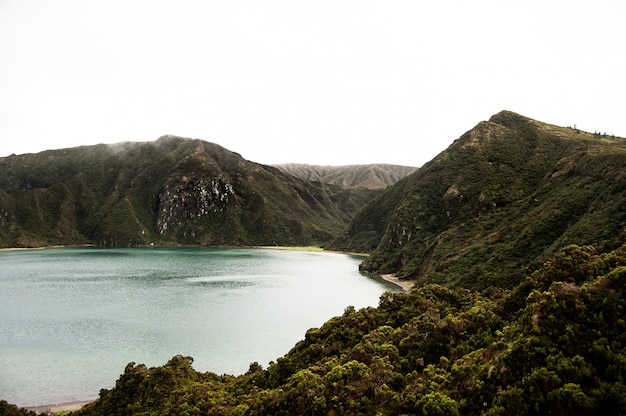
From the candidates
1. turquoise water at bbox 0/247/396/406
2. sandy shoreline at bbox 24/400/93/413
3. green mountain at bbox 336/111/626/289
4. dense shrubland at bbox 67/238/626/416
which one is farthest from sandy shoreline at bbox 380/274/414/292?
sandy shoreline at bbox 24/400/93/413

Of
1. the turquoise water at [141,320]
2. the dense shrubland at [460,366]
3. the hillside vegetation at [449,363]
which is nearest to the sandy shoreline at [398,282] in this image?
the turquoise water at [141,320]

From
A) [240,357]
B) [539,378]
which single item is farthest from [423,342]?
[240,357]

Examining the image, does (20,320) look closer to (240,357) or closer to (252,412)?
(240,357)

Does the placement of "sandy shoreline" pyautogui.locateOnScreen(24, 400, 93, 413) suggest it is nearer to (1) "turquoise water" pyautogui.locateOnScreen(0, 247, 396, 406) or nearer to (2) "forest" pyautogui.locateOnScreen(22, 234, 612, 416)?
(1) "turquoise water" pyautogui.locateOnScreen(0, 247, 396, 406)

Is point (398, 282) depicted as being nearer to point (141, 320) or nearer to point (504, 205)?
point (504, 205)

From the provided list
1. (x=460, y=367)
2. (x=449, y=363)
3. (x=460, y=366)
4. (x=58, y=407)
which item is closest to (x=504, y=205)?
(x=449, y=363)

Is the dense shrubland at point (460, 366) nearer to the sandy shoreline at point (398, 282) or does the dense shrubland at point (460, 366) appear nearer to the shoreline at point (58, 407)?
the shoreline at point (58, 407)
